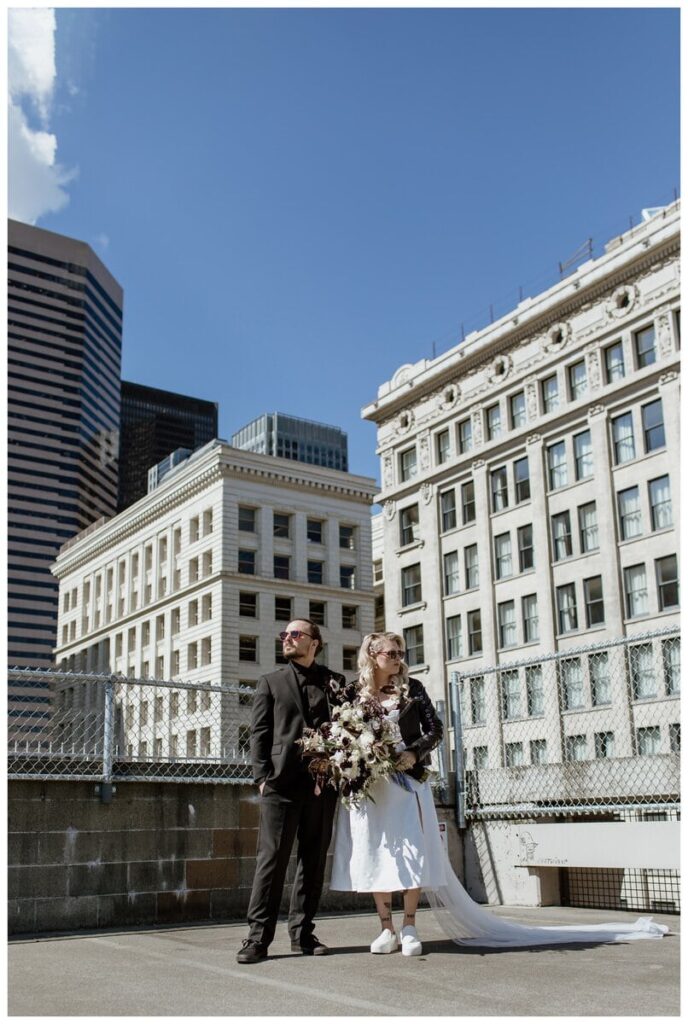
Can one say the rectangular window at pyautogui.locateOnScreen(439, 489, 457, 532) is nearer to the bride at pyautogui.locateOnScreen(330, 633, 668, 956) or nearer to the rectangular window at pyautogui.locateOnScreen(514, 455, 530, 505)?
the rectangular window at pyautogui.locateOnScreen(514, 455, 530, 505)

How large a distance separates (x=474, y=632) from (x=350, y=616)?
24324mm

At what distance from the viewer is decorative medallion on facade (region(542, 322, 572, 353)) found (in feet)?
174

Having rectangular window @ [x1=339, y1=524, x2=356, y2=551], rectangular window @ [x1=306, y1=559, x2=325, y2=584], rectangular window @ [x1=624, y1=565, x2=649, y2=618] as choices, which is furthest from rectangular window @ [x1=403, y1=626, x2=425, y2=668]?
rectangular window @ [x1=339, y1=524, x2=356, y2=551]

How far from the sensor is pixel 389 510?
64.3 meters

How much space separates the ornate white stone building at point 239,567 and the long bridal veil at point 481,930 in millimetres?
62880

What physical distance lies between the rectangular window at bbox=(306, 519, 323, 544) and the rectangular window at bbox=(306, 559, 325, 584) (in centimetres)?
159

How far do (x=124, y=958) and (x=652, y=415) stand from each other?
4416 cm

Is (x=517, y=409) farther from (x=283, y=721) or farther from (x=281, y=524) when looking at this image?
(x=283, y=721)

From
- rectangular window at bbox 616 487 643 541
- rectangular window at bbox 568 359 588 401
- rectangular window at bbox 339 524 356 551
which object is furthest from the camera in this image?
rectangular window at bbox 339 524 356 551

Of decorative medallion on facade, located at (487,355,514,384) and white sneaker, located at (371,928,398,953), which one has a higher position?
decorative medallion on facade, located at (487,355,514,384)

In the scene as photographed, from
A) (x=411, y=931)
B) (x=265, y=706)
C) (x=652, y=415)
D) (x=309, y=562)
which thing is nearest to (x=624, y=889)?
(x=411, y=931)

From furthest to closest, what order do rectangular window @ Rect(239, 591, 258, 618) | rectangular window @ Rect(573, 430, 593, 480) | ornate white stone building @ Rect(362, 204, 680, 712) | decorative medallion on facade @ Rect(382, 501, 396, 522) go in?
1. rectangular window @ Rect(239, 591, 258, 618)
2. decorative medallion on facade @ Rect(382, 501, 396, 522)
3. rectangular window @ Rect(573, 430, 593, 480)
4. ornate white stone building @ Rect(362, 204, 680, 712)

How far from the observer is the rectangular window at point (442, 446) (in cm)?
6062

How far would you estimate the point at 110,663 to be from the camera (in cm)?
8750
